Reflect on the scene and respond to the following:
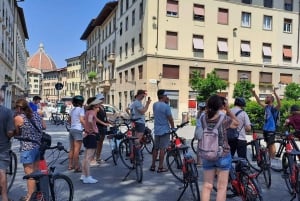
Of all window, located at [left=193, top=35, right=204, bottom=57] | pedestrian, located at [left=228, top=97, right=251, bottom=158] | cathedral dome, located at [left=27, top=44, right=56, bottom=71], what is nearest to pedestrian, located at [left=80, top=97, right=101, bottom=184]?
pedestrian, located at [left=228, top=97, right=251, bottom=158]

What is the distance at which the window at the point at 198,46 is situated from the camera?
34844 millimetres

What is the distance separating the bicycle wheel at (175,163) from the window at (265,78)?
3147 centimetres

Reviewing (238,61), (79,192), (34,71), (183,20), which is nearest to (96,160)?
(79,192)

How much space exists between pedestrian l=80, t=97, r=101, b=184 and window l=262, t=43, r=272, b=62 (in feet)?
106

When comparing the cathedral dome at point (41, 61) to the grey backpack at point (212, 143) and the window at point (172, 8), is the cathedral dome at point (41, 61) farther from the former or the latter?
the grey backpack at point (212, 143)

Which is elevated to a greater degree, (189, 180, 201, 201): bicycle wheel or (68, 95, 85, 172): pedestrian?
(68, 95, 85, 172): pedestrian

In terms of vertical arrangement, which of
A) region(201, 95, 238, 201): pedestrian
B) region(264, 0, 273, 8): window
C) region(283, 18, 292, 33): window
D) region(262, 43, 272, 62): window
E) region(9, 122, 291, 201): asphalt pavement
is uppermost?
region(264, 0, 273, 8): window

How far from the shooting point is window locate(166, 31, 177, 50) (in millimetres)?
34031

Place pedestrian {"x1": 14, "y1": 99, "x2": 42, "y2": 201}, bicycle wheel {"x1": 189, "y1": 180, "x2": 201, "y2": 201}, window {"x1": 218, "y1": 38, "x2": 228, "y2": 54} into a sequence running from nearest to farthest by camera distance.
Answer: pedestrian {"x1": 14, "y1": 99, "x2": 42, "y2": 201}
bicycle wheel {"x1": 189, "y1": 180, "x2": 201, "y2": 201}
window {"x1": 218, "y1": 38, "x2": 228, "y2": 54}

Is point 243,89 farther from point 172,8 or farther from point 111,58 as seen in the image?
point 111,58

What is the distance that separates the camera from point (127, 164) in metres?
8.74

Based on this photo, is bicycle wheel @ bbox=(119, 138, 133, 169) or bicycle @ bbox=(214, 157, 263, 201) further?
bicycle wheel @ bbox=(119, 138, 133, 169)

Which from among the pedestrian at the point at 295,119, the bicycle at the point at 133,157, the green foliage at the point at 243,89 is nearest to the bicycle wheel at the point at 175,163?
the bicycle at the point at 133,157

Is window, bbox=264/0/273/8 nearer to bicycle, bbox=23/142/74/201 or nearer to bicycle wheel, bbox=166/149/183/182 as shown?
bicycle wheel, bbox=166/149/183/182
